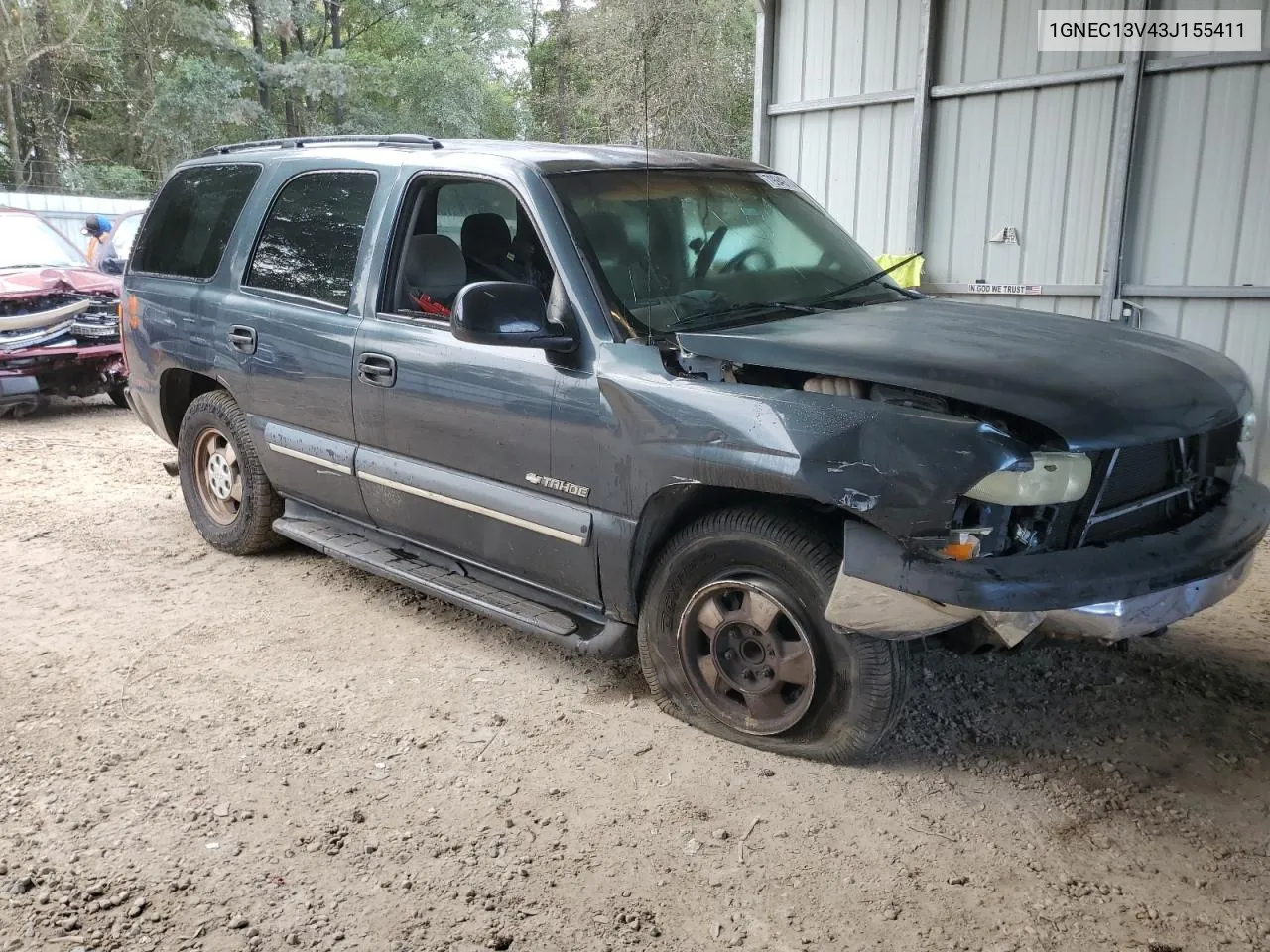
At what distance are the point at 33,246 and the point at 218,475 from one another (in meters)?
5.76

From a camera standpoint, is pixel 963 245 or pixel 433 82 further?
pixel 433 82

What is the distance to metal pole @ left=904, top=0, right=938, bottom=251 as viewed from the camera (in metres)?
7.62

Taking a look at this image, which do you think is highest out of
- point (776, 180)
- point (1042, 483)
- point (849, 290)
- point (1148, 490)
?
point (776, 180)

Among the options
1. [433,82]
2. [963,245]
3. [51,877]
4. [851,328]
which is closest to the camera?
[51,877]

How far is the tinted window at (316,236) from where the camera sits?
13.9 ft

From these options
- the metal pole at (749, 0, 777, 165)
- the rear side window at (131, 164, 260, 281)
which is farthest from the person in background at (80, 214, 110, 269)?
the metal pole at (749, 0, 777, 165)

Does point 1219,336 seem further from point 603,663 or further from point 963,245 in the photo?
point 603,663

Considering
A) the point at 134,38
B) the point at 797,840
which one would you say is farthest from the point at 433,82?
the point at 797,840

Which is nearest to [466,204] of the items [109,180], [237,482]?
[237,482]

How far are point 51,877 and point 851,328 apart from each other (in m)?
2.75

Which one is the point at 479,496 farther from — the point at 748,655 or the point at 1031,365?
the point at 1031,365

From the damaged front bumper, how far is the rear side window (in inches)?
139

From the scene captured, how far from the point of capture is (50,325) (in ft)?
28.6

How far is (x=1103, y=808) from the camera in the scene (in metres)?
2.99
